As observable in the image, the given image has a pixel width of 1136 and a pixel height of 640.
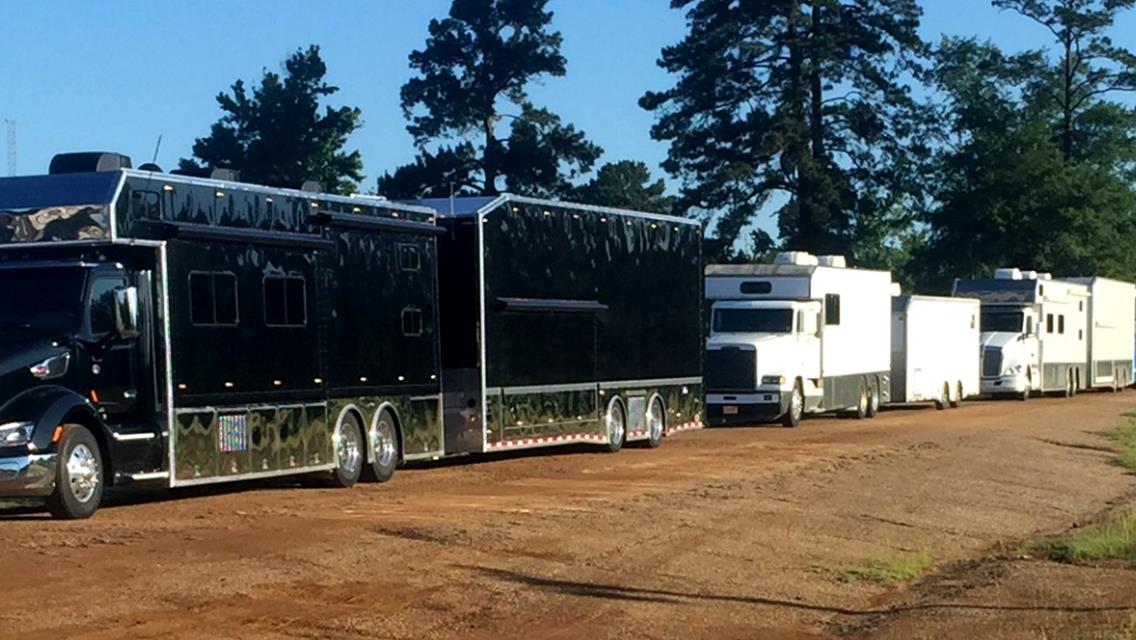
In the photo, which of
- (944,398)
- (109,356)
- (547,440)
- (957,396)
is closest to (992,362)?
(957,396)

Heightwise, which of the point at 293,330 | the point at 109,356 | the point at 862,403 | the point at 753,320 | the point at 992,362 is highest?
the point at 293,330

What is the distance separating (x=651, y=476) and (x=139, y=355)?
7.74m

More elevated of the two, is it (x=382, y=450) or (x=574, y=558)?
(x=382, y=450)

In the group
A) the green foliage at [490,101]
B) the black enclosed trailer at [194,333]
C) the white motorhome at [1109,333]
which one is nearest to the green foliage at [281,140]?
the green foliage at [490,101]

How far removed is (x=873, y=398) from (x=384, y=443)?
22.2 metres

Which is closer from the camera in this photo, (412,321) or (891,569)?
(891,569)

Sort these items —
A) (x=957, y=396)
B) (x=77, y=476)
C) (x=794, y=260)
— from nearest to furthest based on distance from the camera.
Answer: (x=77, y=476) → (x=794, y=260) → (x=957, y=396)

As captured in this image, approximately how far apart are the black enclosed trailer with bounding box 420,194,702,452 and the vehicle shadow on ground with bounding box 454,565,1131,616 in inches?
380

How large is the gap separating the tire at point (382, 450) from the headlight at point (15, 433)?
5980mm

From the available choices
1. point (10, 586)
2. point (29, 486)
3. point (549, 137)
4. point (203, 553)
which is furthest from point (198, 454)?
point (549, 137)

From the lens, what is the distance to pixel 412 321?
73.2 feet

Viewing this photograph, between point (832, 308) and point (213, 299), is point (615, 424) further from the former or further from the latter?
point (832, 308)

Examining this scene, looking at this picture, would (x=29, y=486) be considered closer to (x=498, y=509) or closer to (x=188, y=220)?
(x=188, y=220)

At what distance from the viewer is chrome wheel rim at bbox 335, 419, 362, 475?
20.8 metres
